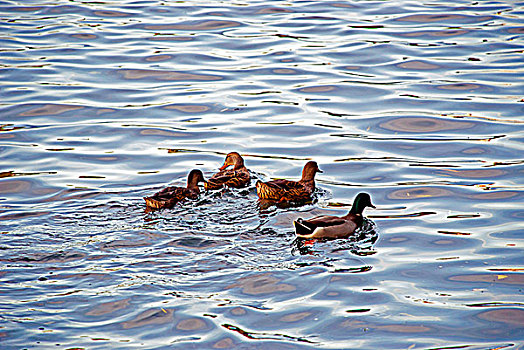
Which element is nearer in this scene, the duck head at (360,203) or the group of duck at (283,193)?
the group of duck at (283,193)

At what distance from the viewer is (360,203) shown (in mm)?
10109

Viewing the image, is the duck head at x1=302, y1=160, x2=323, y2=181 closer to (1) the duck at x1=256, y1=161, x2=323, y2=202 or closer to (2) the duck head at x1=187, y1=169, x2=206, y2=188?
(1) the duck at x1=256, y1=161, x2=323, y2=202

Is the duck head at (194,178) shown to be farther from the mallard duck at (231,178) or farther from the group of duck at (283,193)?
the mallard duck at (231,178)

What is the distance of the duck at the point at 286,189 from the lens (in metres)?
10.7

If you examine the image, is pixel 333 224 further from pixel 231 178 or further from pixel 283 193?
pixel 231 178

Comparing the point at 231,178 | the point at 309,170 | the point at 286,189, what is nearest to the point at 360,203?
the point at 286,189

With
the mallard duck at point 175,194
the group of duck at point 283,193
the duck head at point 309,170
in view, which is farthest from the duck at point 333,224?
the mallard duck at point 175,194

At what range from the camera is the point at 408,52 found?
60.1 feet

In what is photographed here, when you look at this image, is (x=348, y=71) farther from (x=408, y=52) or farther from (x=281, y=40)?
(x=281, y=40)

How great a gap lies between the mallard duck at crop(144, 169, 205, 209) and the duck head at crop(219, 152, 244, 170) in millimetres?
671

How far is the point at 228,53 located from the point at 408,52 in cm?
437

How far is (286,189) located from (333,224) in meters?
1.42

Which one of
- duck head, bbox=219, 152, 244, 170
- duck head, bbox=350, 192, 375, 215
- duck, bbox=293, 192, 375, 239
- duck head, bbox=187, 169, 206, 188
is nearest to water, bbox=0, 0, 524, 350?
duck, bbox=293, 192, 375, 239

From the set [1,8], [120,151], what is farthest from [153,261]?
[1,8]
